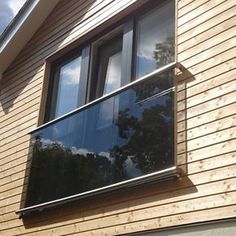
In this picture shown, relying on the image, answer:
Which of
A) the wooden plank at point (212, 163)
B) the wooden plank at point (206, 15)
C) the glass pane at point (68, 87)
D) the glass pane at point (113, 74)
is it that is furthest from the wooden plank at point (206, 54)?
the glass pane at point (68, 87)

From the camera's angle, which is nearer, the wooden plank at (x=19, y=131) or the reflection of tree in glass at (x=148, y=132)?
the reflection of tree in glass at (x=148, y=132)

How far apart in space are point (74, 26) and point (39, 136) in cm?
169

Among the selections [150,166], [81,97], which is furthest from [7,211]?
[150,166]

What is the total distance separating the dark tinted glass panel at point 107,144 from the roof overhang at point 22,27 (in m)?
2.29

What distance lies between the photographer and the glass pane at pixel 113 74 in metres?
6.72

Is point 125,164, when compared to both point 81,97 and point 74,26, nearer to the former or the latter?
point 81,97

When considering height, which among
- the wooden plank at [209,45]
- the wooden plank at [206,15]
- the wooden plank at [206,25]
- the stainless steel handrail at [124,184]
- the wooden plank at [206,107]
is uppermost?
A: the wooden plank at [206,15]

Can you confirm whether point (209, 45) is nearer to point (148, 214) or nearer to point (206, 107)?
point (206, 107)

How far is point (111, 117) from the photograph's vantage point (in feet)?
20.1

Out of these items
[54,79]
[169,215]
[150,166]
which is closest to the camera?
[169,215]

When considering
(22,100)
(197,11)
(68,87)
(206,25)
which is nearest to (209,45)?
(206,25)

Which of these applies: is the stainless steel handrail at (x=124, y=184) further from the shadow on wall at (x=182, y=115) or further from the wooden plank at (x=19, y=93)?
the wooden plank at (x=19, y=93)

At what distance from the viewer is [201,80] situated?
5195 millimetres

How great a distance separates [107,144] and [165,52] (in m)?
1.21
